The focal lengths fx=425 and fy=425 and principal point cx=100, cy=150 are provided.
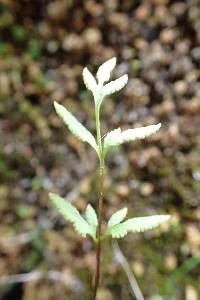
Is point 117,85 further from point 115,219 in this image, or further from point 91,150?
point 91,150

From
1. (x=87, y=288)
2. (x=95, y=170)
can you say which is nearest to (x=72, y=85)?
(x=95, y=170)

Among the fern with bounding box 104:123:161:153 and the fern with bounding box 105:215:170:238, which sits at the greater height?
the fern with bounding box 104:123:161:153

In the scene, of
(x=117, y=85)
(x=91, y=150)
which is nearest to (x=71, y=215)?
(x=117, y=85)

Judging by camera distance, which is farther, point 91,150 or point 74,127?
point 91,150

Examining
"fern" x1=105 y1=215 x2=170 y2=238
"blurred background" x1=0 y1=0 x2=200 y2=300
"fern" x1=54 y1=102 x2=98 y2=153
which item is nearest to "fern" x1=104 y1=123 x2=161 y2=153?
"fern" x1=54 y1=102 x2=98 y2=153

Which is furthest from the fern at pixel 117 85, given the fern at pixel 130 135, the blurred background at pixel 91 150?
the blurred background at pixel 91 150

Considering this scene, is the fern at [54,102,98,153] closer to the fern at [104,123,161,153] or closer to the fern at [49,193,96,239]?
the fern at [104,123,161,153]

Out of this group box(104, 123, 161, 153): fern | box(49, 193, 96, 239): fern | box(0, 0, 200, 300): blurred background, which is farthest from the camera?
box(0, 0, 200, 300): blurred background

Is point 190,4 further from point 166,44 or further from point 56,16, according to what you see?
point 56,16
